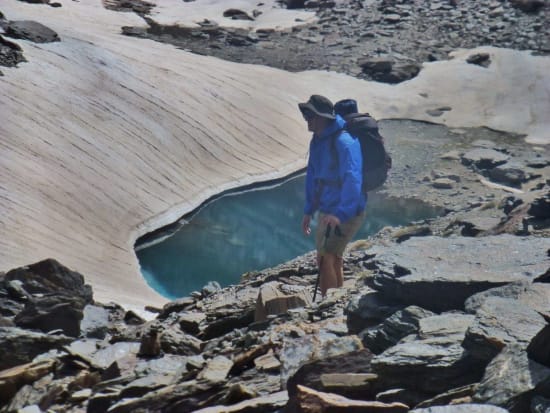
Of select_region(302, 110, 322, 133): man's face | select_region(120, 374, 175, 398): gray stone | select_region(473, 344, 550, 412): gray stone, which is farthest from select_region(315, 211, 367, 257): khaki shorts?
select_region(473, 344, 550, 412): gray stone

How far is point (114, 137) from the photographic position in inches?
977

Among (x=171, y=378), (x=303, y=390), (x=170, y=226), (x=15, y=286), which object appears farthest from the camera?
(x=170, y=226)

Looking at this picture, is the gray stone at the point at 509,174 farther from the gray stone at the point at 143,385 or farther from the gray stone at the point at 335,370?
the gray stone at the point at 335,370

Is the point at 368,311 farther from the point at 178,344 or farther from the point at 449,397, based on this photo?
the point at 449,397

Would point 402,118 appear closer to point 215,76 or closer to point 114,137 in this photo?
point 215,76

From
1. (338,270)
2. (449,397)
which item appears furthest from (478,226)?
(449,397)

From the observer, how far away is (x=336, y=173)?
9.46 metres

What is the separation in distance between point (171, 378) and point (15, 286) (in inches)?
212

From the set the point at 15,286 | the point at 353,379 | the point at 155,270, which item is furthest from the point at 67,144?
Answer: the point at 353,379

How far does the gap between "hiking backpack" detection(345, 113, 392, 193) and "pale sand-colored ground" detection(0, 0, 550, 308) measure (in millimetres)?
6968

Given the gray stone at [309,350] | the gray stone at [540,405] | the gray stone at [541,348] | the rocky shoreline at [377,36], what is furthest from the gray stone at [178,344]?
the rocky shoreline at [377,36]

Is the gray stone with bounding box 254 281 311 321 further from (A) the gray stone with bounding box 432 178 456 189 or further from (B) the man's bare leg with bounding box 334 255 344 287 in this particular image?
(A) the gray stone with bounding box 432 178 456 189

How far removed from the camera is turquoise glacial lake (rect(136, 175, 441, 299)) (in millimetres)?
21281

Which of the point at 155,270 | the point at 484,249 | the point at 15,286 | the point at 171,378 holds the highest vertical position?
the point at 484,249
